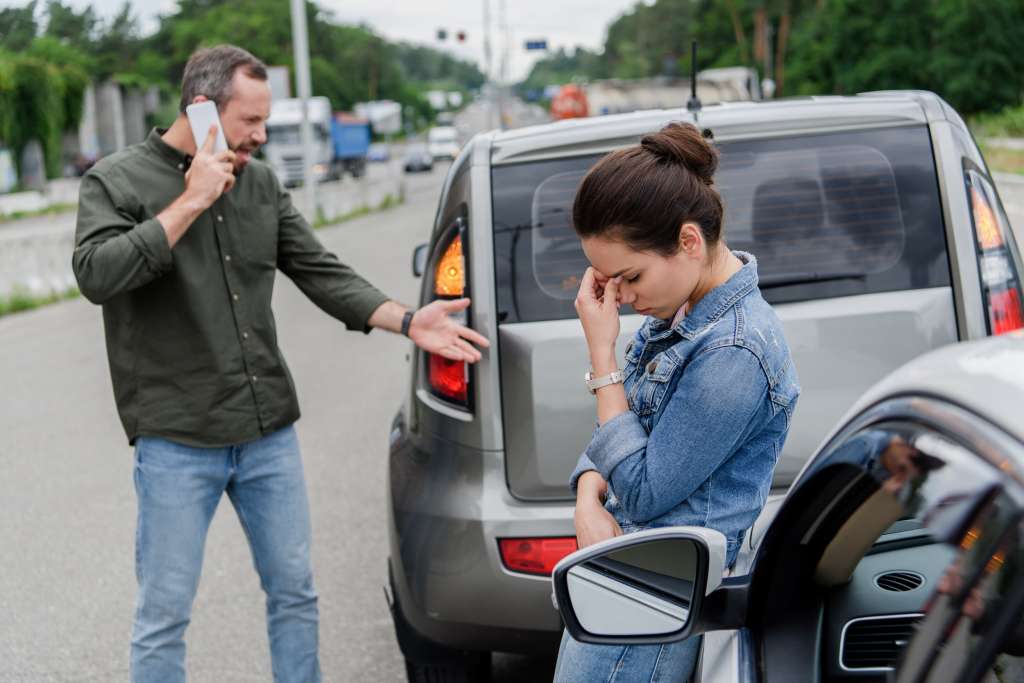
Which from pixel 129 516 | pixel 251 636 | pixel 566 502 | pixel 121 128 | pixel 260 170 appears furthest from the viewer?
pixel 121 128

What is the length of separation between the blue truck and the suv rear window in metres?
66.2

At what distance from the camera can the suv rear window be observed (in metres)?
3.58

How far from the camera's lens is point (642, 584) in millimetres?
1963

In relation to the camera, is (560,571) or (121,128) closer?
(560,571)

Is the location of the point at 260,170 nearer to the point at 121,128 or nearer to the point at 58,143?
the point at 58,143

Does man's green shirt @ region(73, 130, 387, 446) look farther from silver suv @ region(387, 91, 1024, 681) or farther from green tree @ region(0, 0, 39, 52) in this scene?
green tree @ region(0, 0, 39, 52)

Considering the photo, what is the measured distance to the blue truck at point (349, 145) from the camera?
70.7 meters

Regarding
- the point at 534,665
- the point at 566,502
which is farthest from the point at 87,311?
the point at 566,502

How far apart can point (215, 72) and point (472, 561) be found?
1481 mm

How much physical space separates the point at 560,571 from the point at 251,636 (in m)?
Result: 3.28

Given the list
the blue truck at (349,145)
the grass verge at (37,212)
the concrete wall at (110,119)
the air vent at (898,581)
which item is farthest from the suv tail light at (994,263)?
the concrete wall at (110,119)

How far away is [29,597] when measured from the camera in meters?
5.55

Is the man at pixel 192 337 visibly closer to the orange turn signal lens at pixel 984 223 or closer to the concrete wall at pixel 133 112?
the orange turn signal lens at pixel 984 223

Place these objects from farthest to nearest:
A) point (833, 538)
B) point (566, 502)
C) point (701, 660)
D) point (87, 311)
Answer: point (87, 311) → point (566, 502) → point (701, 660) → point (833, 538)
